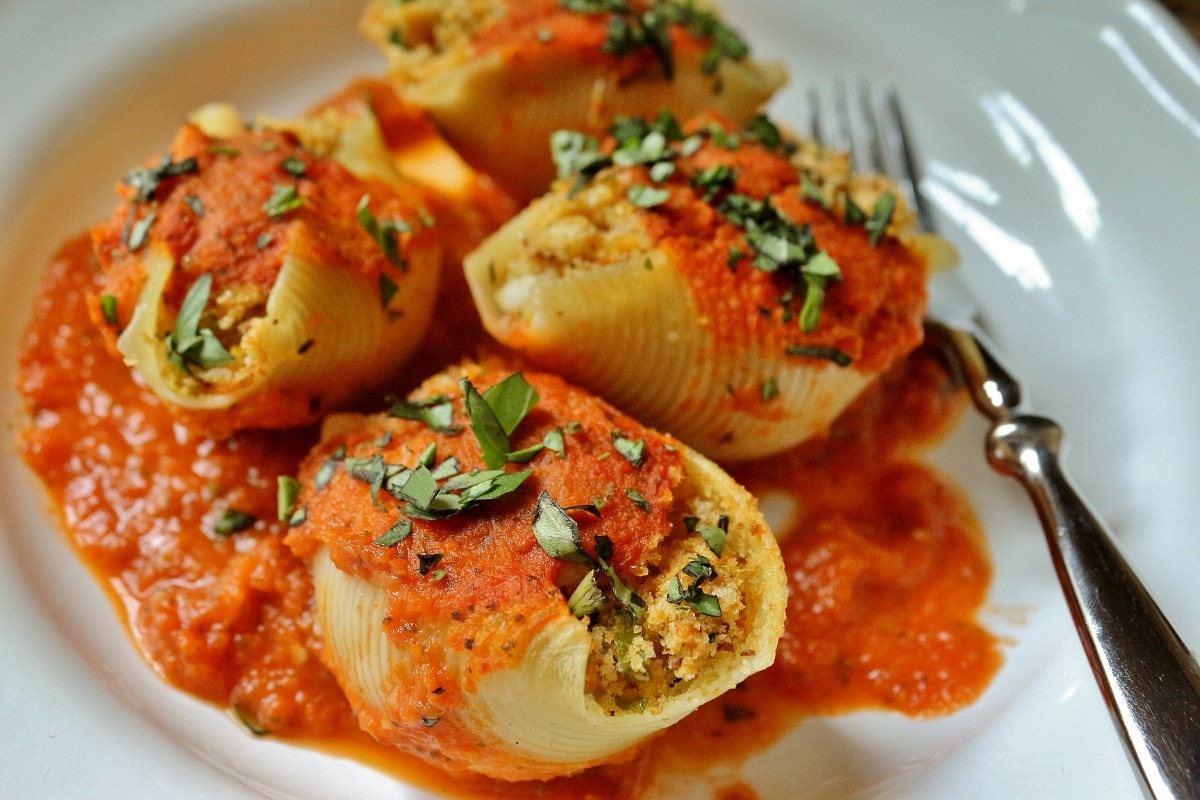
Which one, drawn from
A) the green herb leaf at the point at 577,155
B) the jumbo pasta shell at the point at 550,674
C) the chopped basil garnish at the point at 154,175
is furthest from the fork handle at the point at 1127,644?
the chopped basil garnish at the point at 154,175

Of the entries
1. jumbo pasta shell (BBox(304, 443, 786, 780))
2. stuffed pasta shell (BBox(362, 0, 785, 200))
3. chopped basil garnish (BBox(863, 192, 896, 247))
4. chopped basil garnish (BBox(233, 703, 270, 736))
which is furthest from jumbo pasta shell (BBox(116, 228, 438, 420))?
chopped basil garnish (BBox(863, 192, 896, 247))

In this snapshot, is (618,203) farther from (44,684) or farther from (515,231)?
(44,684)

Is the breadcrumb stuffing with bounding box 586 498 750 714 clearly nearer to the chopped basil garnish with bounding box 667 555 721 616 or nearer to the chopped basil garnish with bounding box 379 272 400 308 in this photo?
the chopped basil garnish with bounding box 667 555 721 616

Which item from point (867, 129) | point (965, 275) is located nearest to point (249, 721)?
point (965, 275)

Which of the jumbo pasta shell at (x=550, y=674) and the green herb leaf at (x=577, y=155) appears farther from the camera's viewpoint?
the green herb leaf at (x=577, y=155)

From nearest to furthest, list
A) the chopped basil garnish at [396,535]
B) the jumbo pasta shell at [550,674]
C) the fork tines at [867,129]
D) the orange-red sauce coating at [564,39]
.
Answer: the jumbo pasta shell at [550,674]
the chopped basil garnish at [396,535]
the orange-red sauce coating at [564,39]
the fork tines at [867,129]

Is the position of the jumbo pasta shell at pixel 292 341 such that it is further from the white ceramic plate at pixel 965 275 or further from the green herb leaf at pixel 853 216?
the green herb leaf at pixel 853 216

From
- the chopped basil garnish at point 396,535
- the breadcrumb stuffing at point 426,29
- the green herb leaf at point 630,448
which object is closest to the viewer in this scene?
the chopped basil garnish at point 396,535
